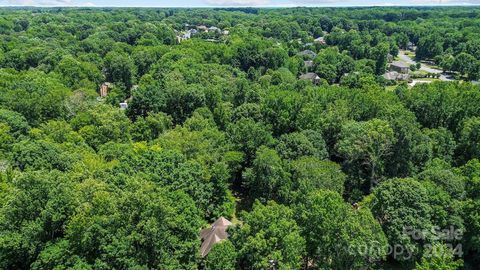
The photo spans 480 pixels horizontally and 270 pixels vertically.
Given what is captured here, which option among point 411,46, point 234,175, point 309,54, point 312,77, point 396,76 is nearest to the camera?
point 234,175

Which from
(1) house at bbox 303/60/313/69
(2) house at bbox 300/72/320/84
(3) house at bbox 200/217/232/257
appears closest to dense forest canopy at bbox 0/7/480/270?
(3) house at bbox 200/217/232/257

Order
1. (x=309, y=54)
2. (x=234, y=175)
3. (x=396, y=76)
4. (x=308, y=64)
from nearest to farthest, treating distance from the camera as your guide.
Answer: (x=234, y=175)
(x=396, y=76)
(x=308, y=64)
(x=309, y=54)

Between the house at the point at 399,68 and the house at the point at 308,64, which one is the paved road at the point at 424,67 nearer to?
the house at the point at 399,68

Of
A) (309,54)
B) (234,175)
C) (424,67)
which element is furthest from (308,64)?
(234,175)

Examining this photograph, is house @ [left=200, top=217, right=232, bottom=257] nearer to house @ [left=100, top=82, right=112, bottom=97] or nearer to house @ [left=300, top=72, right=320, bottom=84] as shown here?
house @ [left=100, top=82, right=112, bottom=97]

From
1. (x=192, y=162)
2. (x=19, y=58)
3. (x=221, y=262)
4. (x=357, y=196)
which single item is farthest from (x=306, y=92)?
(x=19, y=58)

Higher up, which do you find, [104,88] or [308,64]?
[308,64]

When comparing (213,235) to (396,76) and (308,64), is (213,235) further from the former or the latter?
(396,76)

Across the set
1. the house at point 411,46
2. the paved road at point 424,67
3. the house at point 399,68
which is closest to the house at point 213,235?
the house at point 399,68
